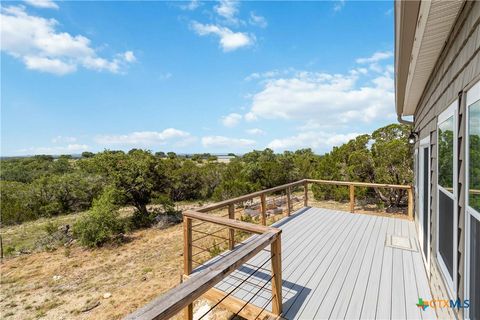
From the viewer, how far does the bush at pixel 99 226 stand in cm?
833

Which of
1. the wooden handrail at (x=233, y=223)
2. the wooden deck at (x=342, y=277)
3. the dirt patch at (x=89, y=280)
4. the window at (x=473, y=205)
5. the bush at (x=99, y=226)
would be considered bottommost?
the dirt patch at (x=89, y=280)

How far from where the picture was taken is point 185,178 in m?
14.9

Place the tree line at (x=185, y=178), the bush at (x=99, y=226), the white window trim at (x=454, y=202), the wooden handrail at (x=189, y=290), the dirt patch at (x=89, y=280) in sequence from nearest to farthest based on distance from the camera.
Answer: the wooden handrail at (x=189, y=290)
the white window trim at (x=454, y=202)
the dirt patch at (x=89, y=280)
the bush at (x=99, y=226)
the tree line at (x=185, y=178)

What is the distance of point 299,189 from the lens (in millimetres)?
16922

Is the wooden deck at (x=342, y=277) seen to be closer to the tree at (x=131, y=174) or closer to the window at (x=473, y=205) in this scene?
the window at (x=473, y=205)

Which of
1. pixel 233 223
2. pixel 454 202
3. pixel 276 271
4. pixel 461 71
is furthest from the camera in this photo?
pixel 233 223

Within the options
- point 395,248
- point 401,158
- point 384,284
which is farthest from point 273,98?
point 384,284

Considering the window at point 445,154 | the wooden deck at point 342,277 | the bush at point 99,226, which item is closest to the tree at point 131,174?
the bush at point 99,226

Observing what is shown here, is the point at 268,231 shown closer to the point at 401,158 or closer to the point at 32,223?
the point at 401,158

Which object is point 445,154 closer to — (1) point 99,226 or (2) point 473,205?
(2) point 473,205

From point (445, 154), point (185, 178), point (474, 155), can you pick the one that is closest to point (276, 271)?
point (474, 155)

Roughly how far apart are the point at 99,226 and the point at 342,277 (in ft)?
28.2

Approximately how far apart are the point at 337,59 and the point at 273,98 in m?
7.31

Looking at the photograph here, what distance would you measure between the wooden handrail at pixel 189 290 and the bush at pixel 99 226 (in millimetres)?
8450
